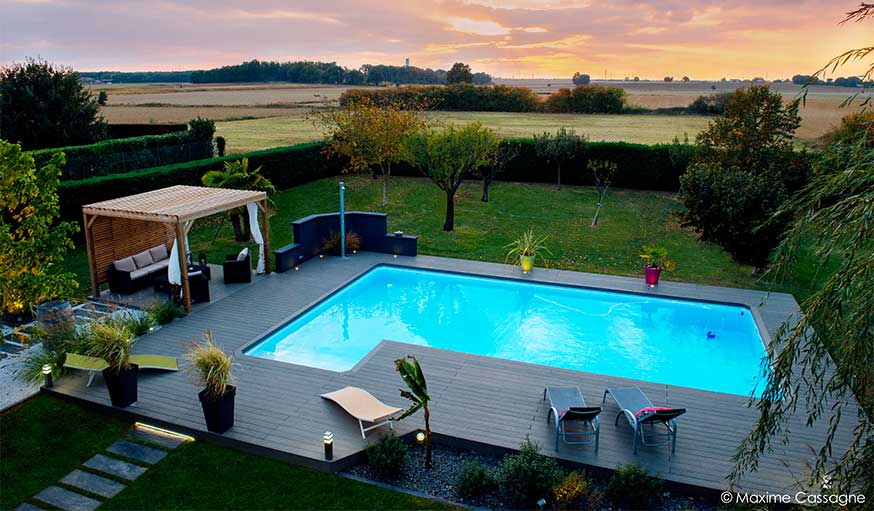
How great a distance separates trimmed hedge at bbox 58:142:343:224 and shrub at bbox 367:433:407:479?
13118 millimetres

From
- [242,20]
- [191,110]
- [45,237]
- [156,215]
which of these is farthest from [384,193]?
[191,110]

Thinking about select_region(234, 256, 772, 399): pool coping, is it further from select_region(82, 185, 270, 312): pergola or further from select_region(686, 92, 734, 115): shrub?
select_region(686, 92, 734, 115): shrub

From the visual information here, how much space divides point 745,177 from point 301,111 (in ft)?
116

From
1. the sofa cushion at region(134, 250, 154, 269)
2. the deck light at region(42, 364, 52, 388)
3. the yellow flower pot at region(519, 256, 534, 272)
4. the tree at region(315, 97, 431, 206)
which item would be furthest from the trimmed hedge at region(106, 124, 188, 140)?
the deck light at region(42, 364, 52, 388)

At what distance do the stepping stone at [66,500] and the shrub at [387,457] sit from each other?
10.0 ft

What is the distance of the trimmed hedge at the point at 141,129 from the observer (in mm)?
30189

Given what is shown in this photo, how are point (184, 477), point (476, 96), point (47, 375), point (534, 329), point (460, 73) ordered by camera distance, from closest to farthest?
point (184, 477) → point (47, 375) → point (534, 329) → point (476, 96) → point (460, 73)

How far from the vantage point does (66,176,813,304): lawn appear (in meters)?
15.6

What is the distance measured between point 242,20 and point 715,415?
67.8 feet

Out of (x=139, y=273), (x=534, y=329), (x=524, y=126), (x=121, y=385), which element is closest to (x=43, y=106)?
(x=139, y=273)

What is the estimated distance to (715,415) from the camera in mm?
8492

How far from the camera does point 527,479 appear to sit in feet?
21.6

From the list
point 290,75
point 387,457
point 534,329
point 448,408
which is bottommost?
point 534,329

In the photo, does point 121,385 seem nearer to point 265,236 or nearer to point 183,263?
point 183,263
